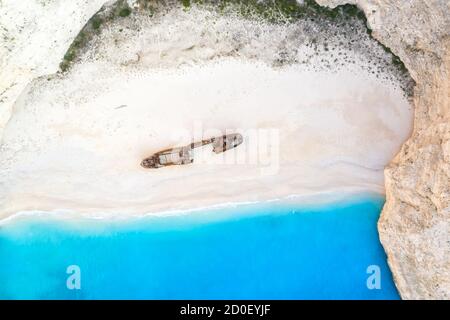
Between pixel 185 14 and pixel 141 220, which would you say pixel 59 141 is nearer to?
pixel 141 220

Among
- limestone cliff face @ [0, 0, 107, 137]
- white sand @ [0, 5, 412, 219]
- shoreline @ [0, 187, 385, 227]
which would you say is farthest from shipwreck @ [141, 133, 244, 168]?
limestone cliff face @ [0, 0, 107, 137]

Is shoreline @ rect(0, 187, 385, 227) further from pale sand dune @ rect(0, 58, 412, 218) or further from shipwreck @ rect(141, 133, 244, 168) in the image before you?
shipwreck @ rect(141, 133, 244, 168)

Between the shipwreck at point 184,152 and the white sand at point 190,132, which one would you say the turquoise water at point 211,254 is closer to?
the white sand at point 190,132

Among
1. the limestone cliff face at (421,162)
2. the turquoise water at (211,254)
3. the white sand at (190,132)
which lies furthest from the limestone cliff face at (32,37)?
the limestone cliff face at (421,162)

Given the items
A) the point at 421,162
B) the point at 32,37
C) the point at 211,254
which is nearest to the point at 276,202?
the point at 211,254

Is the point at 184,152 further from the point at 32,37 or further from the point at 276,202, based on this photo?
the point at 32,37
